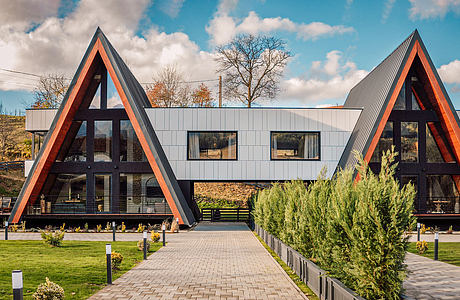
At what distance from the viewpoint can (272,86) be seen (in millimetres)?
44031

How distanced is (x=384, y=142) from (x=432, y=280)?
14.9 metres

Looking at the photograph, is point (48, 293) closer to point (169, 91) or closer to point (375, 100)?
point (375, 100)

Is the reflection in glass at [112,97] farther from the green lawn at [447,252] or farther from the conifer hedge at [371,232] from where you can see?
the conifer hedge at [371,232]

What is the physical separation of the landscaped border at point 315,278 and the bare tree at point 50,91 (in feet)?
139

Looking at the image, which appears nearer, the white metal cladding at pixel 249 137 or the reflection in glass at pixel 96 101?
the white metal cladding at pixel 249 137

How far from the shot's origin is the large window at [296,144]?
2447 centimetres

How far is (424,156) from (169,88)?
33290mm

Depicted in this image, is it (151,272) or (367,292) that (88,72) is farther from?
(367,292)

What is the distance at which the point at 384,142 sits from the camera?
80.0 feet

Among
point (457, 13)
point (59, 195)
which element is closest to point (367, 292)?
point (457, 13)

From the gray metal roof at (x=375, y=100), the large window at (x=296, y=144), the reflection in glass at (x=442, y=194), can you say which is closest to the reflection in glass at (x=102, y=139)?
the large window at (x=296, y=144)

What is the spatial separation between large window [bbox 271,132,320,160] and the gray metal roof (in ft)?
5.64

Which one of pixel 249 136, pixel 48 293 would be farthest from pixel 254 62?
pixel 48 293

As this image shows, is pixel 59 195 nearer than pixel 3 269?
No
